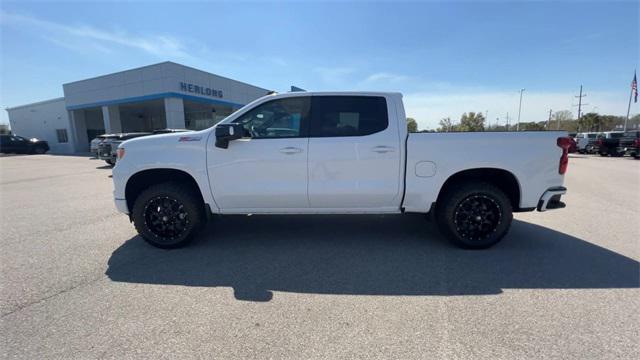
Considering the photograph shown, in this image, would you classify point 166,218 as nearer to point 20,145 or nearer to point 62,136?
point 20,145

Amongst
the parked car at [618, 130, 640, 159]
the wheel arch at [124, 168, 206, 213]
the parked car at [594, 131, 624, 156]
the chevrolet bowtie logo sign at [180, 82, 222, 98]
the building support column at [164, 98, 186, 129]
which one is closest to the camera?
the wheel arch at [124, 168, 206, 213]

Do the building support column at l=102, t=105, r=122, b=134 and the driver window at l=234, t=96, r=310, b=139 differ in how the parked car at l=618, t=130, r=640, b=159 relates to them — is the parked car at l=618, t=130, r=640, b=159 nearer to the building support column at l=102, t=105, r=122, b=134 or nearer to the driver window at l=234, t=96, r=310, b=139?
the driver window at l=234, t=96, r=310, b=139

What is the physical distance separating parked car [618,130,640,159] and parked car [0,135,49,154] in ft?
160

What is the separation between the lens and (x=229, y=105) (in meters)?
27.5

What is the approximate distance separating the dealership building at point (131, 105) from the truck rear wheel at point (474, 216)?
2265cm

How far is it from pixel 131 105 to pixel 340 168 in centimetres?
2970

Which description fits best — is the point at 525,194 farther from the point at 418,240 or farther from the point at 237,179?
the point at 237,179

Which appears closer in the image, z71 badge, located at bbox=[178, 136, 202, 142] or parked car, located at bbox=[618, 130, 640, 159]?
z71 badge, located at bbox=[178, 136, 202, 142]

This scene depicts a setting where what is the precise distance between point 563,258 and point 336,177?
302 cm

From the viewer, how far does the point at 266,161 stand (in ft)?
12.6

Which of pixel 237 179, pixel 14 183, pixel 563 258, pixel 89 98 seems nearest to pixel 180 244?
pixel 237 179

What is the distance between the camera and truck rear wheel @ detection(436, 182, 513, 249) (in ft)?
12.7

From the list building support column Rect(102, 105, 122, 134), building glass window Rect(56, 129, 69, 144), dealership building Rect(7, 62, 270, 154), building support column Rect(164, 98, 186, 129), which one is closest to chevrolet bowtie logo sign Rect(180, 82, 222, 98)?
dealership building Rect(7, 62, 270, 154)

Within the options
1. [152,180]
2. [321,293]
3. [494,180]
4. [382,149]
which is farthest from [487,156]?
[152,180]
